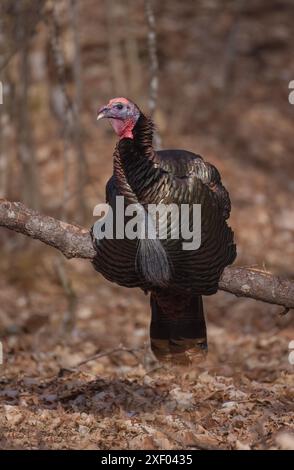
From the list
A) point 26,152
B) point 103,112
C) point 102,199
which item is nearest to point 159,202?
point 103,112

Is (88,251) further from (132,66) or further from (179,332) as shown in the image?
(132,66)

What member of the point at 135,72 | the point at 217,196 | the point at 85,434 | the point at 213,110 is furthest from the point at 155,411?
the point at 213,110

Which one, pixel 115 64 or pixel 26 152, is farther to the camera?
pixel 115 64

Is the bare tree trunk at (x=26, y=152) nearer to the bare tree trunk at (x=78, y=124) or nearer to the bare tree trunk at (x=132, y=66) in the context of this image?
the bare tree trunk at (x=78, y=124)

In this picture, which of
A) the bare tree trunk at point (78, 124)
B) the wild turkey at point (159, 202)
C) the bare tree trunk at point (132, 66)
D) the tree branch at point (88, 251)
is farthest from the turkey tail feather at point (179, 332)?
the bare tree trunk at point (132, 66)

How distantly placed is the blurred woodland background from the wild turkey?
895 millimetres

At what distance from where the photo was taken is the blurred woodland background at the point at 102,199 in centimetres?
540

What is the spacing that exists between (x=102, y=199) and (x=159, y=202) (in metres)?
5.85

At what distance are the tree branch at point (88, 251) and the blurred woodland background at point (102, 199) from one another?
77 centimetres

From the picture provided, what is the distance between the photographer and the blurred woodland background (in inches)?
213

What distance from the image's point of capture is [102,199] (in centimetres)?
1056

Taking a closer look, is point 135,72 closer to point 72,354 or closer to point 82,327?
point 82,327

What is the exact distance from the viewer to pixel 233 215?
12328mm

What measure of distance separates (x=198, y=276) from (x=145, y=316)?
16.3 feet
